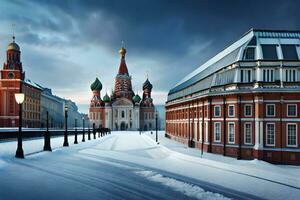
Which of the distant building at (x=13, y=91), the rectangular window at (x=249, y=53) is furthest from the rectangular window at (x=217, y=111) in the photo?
the distant building at (x=13, y=91)

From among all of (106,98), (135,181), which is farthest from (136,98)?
(135,181)

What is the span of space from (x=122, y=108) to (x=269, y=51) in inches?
3540

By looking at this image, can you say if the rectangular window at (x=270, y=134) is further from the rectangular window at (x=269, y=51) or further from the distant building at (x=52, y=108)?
the distant building at (x=52, y=108)

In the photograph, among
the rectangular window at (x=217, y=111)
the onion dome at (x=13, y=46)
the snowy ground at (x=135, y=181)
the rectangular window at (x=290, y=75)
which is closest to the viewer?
the snowy ground at (x=135, y=181)

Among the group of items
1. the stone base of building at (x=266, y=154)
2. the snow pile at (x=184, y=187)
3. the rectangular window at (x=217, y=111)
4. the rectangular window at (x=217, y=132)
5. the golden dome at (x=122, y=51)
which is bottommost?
the stone base of building at (x=266, y=154)

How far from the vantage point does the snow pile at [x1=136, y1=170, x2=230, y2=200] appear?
12.4 meters

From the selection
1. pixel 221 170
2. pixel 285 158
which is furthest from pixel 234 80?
pixel 221 170

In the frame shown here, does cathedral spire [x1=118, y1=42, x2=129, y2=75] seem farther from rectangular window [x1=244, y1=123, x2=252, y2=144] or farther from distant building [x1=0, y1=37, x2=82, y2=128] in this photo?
rectangular window [x1=244, y1=123, x2=252, y2=144]

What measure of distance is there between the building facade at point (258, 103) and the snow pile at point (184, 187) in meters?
12.7

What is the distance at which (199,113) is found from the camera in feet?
112

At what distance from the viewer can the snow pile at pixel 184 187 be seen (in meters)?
12.4

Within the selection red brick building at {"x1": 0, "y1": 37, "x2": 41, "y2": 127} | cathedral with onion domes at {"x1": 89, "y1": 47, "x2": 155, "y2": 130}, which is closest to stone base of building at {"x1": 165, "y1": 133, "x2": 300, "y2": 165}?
red brick building at {"x1": 0, "y1": 37, "x2": 41, "y2": 127}

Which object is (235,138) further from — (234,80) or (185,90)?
(185,90)

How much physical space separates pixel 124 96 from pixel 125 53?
65.2 feet
